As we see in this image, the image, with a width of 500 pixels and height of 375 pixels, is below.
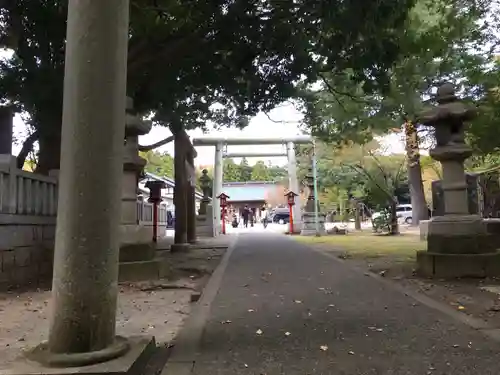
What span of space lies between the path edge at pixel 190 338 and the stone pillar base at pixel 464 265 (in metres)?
3.58

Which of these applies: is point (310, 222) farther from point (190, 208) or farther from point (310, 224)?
point (190, 208)

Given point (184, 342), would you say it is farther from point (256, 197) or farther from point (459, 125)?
point (256, 197)

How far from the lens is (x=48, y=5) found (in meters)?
8.03

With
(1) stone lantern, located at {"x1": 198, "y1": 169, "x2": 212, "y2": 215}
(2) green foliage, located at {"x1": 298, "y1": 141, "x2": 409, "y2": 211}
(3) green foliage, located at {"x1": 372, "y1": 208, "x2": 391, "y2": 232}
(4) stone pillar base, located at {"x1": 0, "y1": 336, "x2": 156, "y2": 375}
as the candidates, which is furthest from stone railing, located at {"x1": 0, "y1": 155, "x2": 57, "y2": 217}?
(3) green foliage, located at {"x1": 372, "y1": 208, "x2": 391, "y2": 232}

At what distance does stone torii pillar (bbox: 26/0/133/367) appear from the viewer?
3467 millimetres

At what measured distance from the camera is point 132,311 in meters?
6.26

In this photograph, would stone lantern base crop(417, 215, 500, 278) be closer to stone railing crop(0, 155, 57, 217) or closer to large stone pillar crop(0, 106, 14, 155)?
stone railing crop(0, 155, 57, 217)

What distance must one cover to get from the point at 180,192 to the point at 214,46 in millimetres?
7950

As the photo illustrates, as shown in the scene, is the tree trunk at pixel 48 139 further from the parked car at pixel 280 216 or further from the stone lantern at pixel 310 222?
the parked car at pixel 280 216

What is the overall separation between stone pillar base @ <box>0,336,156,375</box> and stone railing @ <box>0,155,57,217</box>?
4.74 meters

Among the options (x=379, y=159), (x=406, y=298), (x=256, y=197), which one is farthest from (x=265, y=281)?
(x=256, y=197)

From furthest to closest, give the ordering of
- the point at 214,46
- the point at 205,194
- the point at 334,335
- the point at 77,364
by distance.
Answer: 1. the point at 205,194
2. the point at 214,46
3. the point at 334,335
4. the point at 77,364

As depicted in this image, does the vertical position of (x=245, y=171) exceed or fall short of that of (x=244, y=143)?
it exceeds it

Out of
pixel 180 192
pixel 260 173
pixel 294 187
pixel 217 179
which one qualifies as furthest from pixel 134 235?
pixel 260 173
